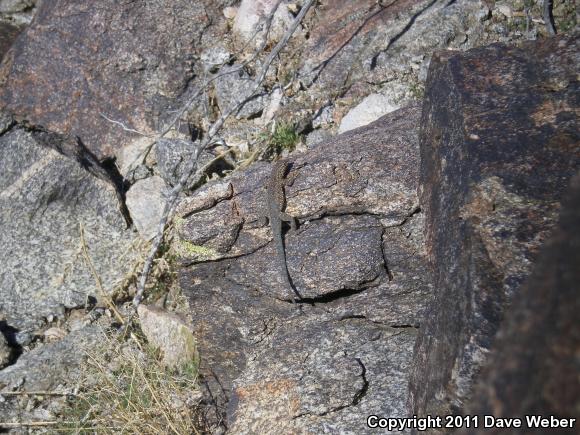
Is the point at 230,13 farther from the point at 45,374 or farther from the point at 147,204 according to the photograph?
the point at 45,374

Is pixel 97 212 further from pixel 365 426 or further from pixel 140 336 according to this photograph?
pixel 365 426

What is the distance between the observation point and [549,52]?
308 cm

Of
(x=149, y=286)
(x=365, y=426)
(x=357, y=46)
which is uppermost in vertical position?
(x=357, y=46)

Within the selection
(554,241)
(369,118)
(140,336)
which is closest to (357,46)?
(369,118)

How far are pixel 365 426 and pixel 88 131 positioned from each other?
4.54 m

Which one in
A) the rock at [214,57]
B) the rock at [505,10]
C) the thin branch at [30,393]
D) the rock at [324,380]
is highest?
the rock at [214,57]

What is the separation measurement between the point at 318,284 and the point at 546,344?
2.37 metres

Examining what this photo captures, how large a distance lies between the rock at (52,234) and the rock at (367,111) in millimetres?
2175

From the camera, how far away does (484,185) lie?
2615mm

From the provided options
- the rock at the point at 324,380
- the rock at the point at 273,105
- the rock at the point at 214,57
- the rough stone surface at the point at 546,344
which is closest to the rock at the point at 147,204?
the rock at the point at 273,105

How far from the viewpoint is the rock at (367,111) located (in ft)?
16.9

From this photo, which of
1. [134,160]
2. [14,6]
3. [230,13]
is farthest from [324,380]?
[14,6]

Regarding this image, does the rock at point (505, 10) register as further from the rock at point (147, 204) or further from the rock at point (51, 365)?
the rock at point (51, 365)

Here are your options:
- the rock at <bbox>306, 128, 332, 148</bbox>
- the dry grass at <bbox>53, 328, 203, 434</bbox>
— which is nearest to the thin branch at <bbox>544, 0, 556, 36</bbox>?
the rock at <bbox>306, 128, 332, 148</bbox>
